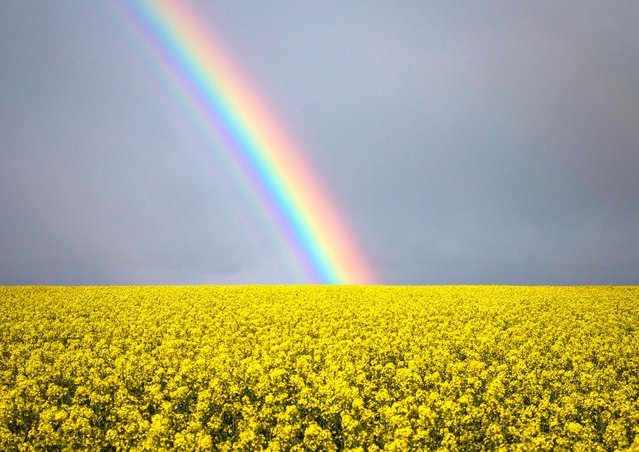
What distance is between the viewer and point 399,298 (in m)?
41.0

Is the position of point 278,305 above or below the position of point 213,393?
above

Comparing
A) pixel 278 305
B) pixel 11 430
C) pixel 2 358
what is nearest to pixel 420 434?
pixel 11 430

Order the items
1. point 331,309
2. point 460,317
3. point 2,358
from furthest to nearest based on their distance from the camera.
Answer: point 331,309
point 460,317
point 2,358

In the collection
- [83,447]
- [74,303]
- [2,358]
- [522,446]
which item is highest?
[74,303]

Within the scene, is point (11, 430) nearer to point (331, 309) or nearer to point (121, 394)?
point (121, 394)

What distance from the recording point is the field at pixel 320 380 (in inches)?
472

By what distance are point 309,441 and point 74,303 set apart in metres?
32.5

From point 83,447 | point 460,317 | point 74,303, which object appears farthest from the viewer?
point 74,303

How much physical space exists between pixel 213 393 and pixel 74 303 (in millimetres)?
27676

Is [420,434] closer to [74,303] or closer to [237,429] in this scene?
[237,429]

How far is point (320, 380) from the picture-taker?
15.5 m

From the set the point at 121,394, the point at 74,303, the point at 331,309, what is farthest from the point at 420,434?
the point at 74,303

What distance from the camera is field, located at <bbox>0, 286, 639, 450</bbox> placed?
12.0 meters

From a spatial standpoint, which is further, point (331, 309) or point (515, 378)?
point (331, 309)
